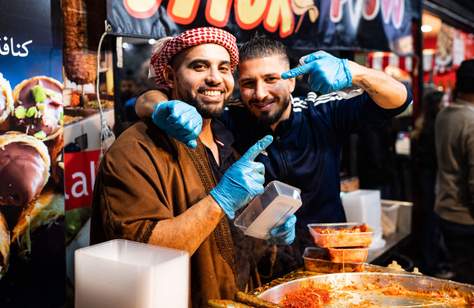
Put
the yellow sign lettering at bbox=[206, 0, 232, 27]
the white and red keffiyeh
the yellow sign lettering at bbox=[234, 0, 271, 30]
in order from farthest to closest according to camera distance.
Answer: the yellow sign lettering at bbox=[234, 0, 271, 30] → the yellow sign lettering at bbox=[206, 0, 232, 27] → the white and red keffiyeh

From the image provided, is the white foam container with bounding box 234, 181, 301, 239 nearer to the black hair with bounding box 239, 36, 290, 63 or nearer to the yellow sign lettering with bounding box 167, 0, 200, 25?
the black hair with bounding box 239, 36, 290, 63

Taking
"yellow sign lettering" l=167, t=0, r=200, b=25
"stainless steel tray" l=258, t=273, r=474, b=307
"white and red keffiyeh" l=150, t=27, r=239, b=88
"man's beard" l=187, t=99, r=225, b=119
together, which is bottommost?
"stainless steel tray" l=258, t=273, r=474, b=307

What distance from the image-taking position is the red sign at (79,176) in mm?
2820

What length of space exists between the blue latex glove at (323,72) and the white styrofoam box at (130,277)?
1.21 metres

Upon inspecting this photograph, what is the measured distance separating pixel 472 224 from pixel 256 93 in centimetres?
278

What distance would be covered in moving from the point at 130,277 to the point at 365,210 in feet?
10.9

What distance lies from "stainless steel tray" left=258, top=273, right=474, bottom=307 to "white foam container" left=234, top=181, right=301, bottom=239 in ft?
0.92

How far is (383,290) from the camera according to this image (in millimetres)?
2133

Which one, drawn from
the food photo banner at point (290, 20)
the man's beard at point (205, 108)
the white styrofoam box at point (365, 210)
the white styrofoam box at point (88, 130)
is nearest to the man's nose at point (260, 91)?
the man's beard at point (205, 108)

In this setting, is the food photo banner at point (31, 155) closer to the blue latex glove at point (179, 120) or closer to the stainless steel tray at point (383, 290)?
the blue latex glove at point (179, 120)

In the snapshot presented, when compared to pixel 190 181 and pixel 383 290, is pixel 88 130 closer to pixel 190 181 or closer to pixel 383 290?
pixel 190 181

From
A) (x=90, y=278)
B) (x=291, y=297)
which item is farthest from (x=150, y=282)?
(x=291, y=297)

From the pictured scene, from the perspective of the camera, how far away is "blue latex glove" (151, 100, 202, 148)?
77.4 inches

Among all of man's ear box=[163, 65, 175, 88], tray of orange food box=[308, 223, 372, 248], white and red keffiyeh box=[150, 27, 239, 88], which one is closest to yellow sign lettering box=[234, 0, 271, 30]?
white and red keffiyeh box=[150, 27, 239, 88]
